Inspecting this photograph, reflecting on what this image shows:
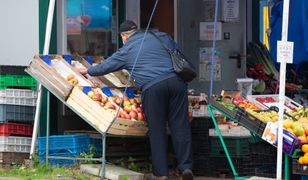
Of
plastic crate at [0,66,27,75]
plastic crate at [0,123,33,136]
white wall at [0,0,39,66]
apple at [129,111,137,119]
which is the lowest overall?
plastic crate at [0,123,33,136]

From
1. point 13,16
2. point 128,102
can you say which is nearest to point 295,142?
point 128,102

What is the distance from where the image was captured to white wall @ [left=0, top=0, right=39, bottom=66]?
34.2ft

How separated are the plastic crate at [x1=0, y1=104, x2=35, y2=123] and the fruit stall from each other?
2.78 meters

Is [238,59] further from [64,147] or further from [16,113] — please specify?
[16,113]

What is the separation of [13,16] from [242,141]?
3773mm

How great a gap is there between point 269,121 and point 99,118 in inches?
80.6

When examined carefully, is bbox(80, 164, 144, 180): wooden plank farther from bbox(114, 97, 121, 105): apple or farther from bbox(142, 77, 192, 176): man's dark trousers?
bbox(114, 97, 121, 105): apple

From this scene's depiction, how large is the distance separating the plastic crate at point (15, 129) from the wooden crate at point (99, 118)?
1320 mm

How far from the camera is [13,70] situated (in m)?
10.2

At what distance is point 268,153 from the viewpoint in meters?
8.43

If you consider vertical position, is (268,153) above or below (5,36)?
below

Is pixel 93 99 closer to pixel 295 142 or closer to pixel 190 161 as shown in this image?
pixel 190 161

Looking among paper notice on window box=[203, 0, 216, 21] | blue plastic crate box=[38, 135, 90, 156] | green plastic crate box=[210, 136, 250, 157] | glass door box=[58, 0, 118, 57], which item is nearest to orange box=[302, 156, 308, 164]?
green plastic crate box=[210, 136, 250, 157]

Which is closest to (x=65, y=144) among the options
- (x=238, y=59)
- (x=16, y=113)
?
(x=16, y=113)
